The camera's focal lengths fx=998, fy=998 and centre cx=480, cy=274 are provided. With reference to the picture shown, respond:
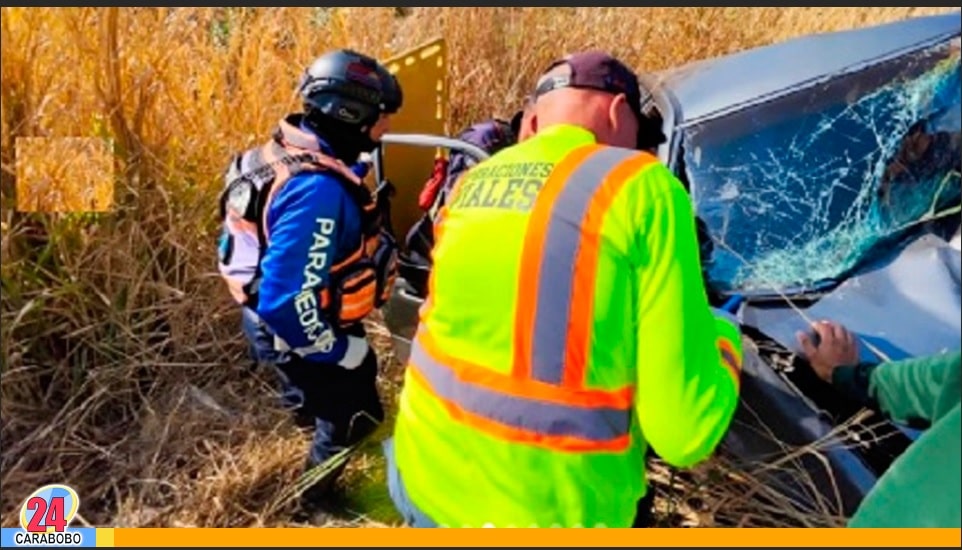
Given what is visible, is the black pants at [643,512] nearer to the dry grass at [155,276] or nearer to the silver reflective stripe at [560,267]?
the dry grass at [155,276]

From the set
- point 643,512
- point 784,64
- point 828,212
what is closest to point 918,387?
point 828,212

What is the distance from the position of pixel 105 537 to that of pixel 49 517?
0.18 metres

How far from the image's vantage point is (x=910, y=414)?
2.29 metres

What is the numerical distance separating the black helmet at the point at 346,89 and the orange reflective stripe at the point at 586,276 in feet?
3.59

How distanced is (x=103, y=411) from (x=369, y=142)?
1.19 metres

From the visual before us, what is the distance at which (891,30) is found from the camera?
261cm

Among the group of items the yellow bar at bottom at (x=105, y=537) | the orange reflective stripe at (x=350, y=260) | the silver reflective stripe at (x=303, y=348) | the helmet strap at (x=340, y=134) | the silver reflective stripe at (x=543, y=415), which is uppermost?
the helmet strap at (x=340, y=134)

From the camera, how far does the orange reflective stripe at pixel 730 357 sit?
6.00 ft

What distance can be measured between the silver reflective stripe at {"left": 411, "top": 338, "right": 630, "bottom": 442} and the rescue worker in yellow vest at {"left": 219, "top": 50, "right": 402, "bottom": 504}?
819 mm

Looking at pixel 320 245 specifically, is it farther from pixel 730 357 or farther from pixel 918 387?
pixel 918 387

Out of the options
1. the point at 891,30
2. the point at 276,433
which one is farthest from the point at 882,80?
the point at 276,433

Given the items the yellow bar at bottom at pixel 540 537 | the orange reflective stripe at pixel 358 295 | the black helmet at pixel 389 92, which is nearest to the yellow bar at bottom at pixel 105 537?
the yellow bar at bottom at pixel 540 537

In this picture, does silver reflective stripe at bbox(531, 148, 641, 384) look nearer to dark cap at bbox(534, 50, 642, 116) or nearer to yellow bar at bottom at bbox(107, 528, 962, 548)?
dark cap at bbox(534, 50, 642, 116)

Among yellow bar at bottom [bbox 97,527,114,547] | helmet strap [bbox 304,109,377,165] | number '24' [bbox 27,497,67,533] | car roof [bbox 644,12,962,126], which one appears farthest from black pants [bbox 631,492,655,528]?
number '24' [bbox 27,497,67,533]
